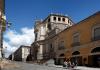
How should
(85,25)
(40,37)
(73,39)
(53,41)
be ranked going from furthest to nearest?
(40,37) < (53,41) < (73,39) < (85,25)

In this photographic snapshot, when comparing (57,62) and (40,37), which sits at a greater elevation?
(40,37)

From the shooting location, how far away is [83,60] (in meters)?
37.5

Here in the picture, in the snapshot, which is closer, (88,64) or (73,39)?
(88,64)

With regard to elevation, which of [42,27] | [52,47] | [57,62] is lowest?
[57,62]

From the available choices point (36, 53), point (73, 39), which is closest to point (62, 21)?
point (36, 53)

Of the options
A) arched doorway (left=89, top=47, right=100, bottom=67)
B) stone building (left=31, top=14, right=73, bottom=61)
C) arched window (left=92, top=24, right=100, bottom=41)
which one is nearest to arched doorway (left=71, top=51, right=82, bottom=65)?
arched doorway (left=89, top=47, right=100, bottom=67)

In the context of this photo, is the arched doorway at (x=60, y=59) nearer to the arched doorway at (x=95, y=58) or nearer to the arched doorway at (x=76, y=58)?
the arched doorway at (x=76, y=58)

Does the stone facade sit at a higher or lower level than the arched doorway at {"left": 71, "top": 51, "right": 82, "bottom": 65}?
higher

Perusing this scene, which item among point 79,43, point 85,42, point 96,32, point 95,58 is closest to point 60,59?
point 79,43

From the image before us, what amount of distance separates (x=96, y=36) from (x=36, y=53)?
109ft

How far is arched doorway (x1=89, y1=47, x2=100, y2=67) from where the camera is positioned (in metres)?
33.7

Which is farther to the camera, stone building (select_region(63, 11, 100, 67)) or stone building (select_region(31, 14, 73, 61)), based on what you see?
stone building (select_region(31, 14, 73, 61))

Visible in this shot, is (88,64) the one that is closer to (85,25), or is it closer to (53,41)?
(85,25)

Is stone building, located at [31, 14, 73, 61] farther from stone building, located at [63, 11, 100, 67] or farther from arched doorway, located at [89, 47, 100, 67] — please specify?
arched doorway, located at [89, 47, 100, 67]
